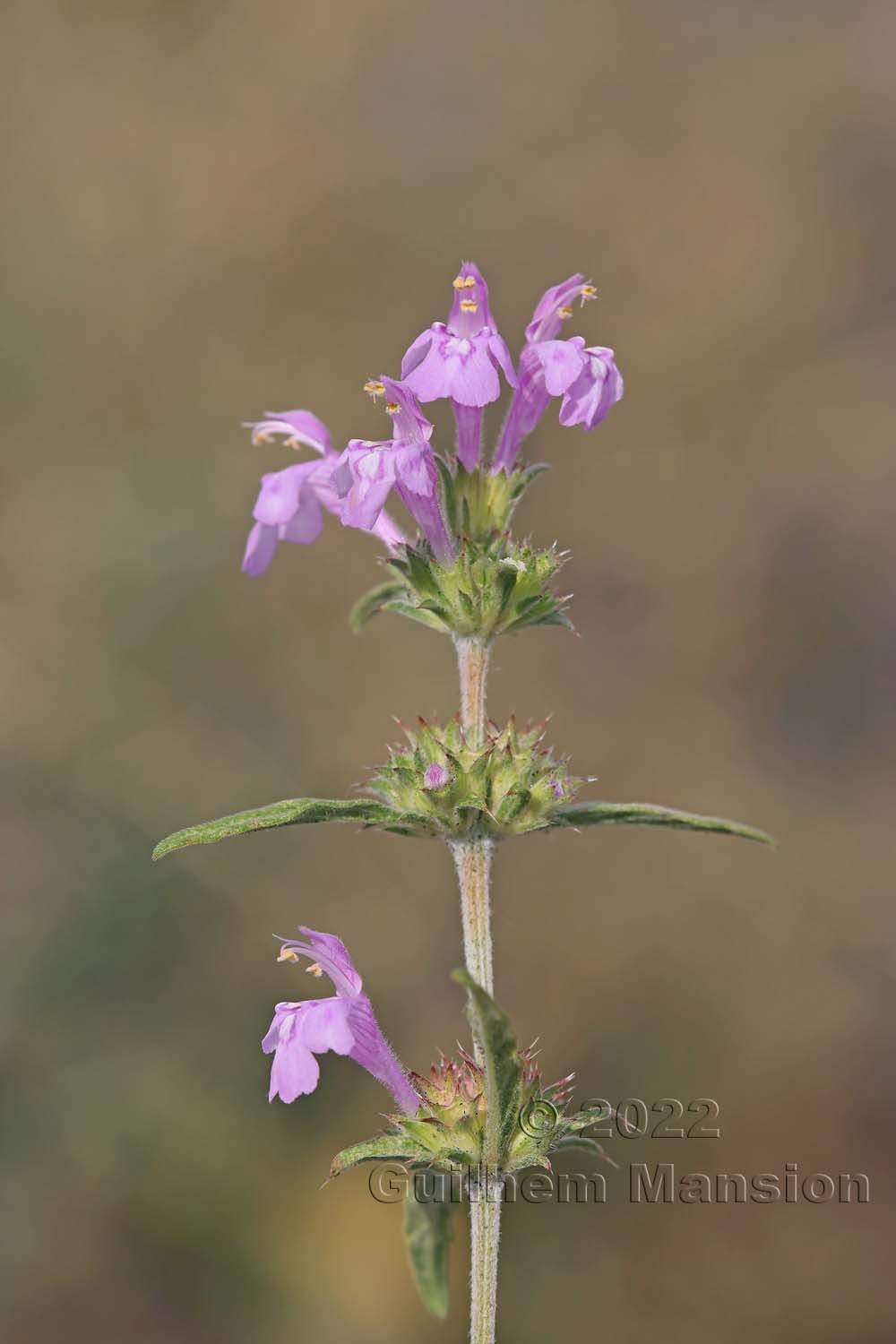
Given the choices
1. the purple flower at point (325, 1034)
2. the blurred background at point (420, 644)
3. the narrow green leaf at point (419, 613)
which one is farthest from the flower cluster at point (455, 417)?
the blurred background at point (420, 644)

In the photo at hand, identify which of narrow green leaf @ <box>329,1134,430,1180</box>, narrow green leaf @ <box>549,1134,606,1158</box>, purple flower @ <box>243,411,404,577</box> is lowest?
narrow green leaf @ <box>329,1134,430,1180</box>

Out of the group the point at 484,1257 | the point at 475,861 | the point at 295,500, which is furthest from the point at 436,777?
the point at 484,1257

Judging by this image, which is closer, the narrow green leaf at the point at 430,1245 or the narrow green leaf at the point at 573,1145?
the narrow green leaf at the point at 573,1145

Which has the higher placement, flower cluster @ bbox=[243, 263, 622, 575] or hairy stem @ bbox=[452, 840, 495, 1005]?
flower cluster @ bbox=[243, 263, 622, 575]

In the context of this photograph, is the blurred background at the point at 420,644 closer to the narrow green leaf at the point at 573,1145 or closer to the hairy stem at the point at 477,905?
the narrow green leaf at the point at 573,1145

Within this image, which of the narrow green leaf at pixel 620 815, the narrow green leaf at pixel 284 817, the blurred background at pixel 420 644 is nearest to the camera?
the narrow green leaf at pixel 284 817

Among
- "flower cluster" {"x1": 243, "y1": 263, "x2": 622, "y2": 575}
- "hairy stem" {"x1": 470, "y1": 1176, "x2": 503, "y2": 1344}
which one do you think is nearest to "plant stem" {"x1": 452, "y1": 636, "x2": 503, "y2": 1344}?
"hairy stem" {"x1": 470, "y1": 1176, "x2": 503, "y2": 1344}

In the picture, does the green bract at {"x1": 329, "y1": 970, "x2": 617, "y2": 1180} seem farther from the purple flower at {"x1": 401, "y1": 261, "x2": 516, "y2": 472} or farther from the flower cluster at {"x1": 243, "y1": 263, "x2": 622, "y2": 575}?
the purple flower at {"x1": 401, "y1": 261, "x2": 516, "y2": 472}
